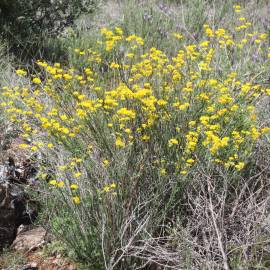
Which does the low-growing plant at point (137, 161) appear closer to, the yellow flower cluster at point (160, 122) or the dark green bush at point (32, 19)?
the yellow flower cluster at point (160, 122)

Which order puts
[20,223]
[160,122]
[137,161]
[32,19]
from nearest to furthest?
1. [137,161]
2. [160,122]
3. [20,223]
4. [32,19]

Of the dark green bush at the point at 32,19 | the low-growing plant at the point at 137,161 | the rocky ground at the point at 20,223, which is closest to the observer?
the low-growing plant at the point at 137,161

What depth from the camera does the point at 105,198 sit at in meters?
2.74

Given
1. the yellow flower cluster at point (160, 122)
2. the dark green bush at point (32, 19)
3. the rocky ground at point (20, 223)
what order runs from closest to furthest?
the yellow flower cluster at point (160, 122) < the rocky ground at point (20, 223) < the dark green bush at point (32, 19)

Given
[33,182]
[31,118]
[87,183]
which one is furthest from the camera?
[31,118]

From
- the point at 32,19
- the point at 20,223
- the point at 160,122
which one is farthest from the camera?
the point at 32,19

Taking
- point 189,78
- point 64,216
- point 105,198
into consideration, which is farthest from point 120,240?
point 189,78

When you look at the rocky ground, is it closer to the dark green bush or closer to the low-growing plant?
the low-growing plant

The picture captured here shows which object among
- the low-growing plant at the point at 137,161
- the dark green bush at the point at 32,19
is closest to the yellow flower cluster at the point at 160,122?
the low-growing plant at the point at 137,161

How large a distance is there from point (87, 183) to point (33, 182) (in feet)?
2.34

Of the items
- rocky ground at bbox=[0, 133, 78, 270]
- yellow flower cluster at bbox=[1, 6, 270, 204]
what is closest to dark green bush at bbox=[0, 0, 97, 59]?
rocky ground at bbox=[0, 133, 78, 270]

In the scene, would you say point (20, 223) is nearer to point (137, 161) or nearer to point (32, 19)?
point (137, 161)

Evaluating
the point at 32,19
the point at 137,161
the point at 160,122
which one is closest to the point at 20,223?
the point at 137,161

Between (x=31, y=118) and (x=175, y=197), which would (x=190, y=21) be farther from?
(x=175, y=197)
